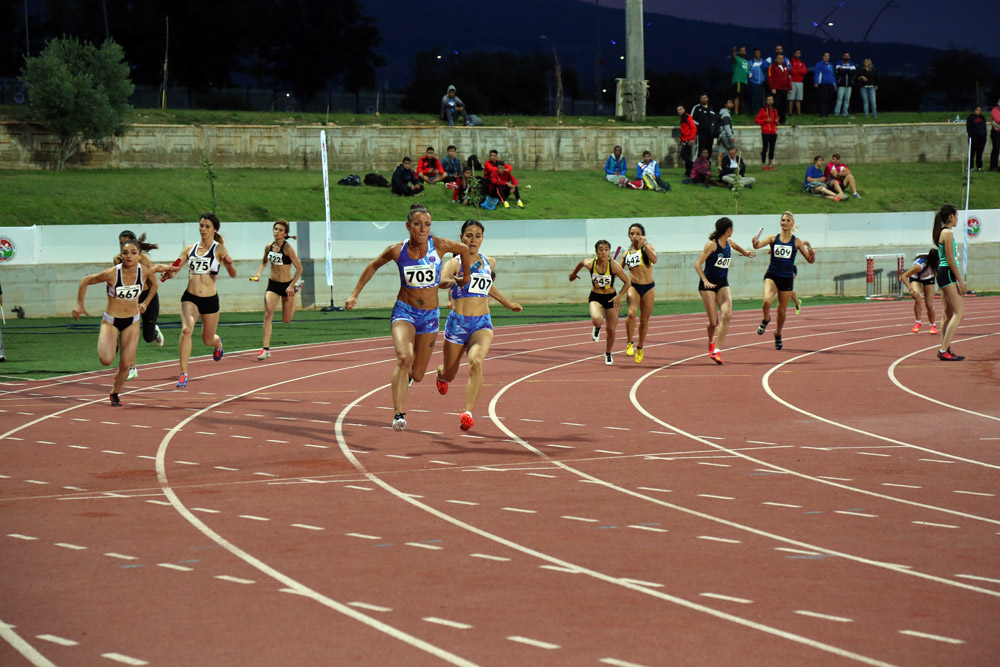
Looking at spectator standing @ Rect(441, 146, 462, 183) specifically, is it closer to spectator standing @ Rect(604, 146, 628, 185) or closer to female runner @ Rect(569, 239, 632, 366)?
spectator standing @ Rect(604, 146, 628, 185)

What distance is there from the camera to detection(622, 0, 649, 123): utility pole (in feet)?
142

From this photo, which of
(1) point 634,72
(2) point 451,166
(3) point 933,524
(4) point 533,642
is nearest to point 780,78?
(1) point 634,72

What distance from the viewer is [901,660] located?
197 inches

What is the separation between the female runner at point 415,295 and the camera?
1088 centimetres

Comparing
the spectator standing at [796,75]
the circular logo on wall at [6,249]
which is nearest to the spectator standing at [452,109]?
the spectator standing at [796,75]

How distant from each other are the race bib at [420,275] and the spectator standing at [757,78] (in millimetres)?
31135

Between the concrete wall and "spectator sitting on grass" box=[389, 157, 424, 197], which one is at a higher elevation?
the concrete wall

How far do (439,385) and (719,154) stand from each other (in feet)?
89.7

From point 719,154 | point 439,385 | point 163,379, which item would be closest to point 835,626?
point 439,385

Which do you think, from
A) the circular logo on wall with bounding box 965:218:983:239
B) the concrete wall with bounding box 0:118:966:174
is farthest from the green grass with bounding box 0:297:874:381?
the concrete wall with bounding box 0:118:966:174

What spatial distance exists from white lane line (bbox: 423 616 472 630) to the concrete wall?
3163 cm

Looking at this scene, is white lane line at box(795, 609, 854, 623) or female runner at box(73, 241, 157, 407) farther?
female runner at box(73, 241, 157, 407)

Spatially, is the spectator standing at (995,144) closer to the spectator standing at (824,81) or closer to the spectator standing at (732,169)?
the spectator standing at (824,81)

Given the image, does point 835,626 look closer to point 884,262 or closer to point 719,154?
point 884,262
